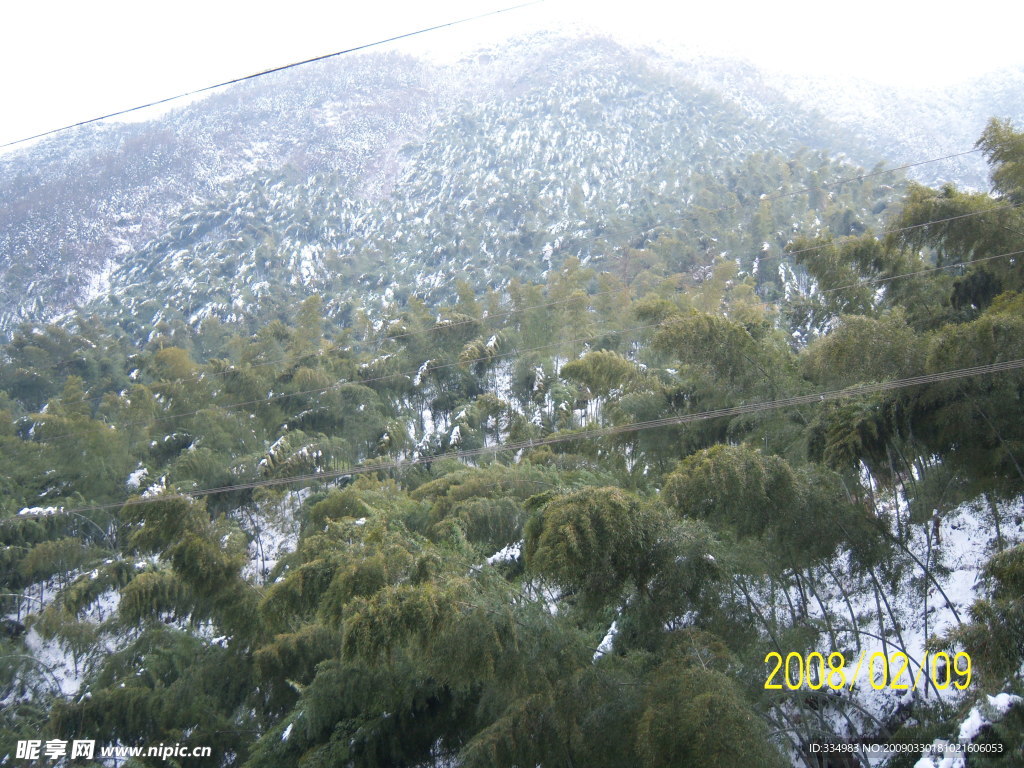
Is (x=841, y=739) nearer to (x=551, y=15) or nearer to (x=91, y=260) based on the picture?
(x=91, y=260)

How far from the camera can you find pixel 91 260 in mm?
55562

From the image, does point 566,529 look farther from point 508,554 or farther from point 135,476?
point 135,476

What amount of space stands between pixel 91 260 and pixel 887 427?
209 feet

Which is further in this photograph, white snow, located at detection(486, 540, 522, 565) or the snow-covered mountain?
the snow-covered mountain

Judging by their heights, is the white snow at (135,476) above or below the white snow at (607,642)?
below

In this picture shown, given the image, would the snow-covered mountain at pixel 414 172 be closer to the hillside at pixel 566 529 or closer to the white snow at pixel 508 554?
the hillside at pixel 566 529
